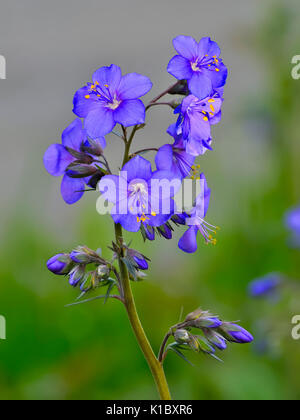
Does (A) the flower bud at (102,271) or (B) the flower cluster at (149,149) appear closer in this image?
(B) the flower cluster at (149,149)

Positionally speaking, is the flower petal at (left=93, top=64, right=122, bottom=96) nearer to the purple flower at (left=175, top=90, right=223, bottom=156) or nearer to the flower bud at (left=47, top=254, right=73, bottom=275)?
the purple flower at (left=175, top=90, right=223, bottom=156)

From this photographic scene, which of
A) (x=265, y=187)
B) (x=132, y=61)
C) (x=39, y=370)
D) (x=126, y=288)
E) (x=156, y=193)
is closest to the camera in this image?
(x=156, y=193)

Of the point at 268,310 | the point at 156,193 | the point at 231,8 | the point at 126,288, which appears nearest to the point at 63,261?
the point at 126,288

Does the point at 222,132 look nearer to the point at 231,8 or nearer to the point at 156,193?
the point at 231,8

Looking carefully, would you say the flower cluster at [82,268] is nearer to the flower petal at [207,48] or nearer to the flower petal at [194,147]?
the flower petal at [194,147]

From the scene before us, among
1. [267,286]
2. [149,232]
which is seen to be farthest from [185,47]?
[267,286]

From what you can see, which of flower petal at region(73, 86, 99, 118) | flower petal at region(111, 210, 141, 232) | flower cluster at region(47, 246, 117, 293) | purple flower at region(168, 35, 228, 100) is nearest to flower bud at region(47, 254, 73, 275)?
flower cluster at region(47, 246, 117, 293)

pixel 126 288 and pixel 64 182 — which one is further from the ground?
pixel 64 182

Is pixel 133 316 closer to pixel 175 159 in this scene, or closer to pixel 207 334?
pixel 207 334

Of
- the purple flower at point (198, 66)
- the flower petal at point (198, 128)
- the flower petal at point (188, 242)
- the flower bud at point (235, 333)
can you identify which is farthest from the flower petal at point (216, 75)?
the flower bud at point (235, 333)
